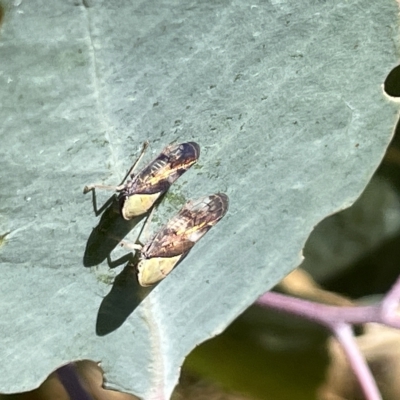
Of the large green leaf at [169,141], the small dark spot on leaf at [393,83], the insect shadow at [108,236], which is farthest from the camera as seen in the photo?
the small dark spot on leaf at [393,83]

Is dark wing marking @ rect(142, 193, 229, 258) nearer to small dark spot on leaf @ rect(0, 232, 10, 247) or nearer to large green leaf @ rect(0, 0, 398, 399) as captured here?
large green leaf @ rect(0, 0, 398, 399)

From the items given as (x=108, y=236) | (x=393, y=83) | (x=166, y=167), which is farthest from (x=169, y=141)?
(x=393, y=83)

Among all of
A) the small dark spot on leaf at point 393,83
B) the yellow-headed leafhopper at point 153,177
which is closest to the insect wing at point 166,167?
the yellow-headed leafhopper at point 153,177

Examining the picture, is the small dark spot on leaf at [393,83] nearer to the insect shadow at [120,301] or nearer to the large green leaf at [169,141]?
the large green leaf at [169,141]

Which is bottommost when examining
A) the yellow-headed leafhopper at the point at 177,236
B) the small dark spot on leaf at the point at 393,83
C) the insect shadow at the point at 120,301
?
the small dark spot on leaf at the point at 393,83

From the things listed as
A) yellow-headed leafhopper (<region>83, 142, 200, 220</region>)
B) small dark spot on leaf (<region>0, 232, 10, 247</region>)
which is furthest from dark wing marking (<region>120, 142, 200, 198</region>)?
small dark spot on leaf (<region>0, 232, 10, 247</region>)

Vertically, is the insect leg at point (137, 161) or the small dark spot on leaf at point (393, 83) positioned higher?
the insect leg at point (137, 161)

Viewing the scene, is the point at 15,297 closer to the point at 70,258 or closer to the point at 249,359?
the point at 70,258

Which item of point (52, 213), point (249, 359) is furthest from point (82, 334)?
point (249, 359)

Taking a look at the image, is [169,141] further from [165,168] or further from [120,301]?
[120,301]
